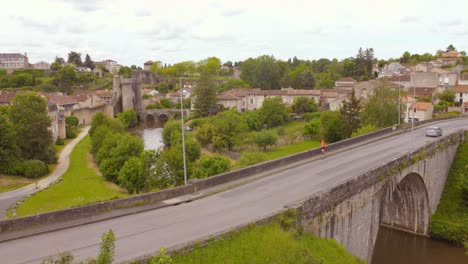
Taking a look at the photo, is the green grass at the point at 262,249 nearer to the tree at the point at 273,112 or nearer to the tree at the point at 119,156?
the tree at the point at 119,156

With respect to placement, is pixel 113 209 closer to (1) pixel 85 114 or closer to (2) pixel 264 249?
(2) pixel 264 249

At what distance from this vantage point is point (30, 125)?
42.4 meters

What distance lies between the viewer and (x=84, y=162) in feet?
150

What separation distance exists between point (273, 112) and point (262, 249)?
56930 mm

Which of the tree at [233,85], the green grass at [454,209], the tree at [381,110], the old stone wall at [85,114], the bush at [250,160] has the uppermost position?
the tree at [233,85]

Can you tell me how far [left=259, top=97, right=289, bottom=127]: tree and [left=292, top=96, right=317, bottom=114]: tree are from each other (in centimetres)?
648

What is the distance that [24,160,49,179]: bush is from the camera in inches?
1539

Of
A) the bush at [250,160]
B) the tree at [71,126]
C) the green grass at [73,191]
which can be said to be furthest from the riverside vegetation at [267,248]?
the tree at [71,126]

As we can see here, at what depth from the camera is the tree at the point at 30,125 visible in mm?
42188

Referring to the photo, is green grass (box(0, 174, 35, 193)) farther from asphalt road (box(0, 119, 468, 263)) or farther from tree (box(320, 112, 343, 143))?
tree (box(320, 112, 343, 143))

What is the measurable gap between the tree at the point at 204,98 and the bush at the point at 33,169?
39718 mm

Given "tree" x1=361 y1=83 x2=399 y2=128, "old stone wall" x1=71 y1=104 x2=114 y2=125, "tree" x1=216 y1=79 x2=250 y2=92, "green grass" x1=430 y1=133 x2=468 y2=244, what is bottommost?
"green grass" x1=430 y1=133 x2=468 y2=244

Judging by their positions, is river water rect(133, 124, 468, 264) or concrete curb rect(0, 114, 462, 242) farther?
river water rect(133, 124, 468, 264)

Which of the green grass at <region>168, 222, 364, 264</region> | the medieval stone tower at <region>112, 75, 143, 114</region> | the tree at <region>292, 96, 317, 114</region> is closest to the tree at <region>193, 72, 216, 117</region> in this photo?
the tree at <region>292, 96, 317, 114</region>
